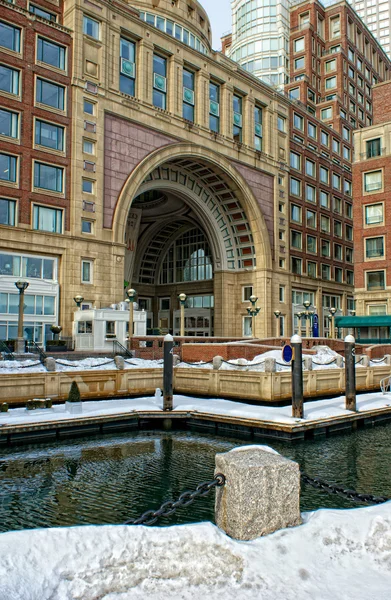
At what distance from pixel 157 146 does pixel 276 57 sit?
55721mm

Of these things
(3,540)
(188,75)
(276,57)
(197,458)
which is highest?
(276,57)

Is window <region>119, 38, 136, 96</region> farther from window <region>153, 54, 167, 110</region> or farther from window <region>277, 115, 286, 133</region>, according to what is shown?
window <region>277, 115, 286, 133</region>

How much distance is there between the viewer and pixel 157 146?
47000 millimetres

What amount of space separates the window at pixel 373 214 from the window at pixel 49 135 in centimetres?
3237

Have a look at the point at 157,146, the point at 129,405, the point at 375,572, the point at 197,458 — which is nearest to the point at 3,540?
the point at 375,572

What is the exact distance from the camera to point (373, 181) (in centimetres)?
5444

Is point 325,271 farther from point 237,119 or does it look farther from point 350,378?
point 350,378

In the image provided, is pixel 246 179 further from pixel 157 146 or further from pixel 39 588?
pixel 39 588

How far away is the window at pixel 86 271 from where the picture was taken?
40.5m

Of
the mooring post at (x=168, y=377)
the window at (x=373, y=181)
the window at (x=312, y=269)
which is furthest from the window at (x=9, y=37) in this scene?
the window at (x=312, y=269)

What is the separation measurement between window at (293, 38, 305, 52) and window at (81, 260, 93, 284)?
64.1 meters

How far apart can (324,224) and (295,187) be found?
831cm

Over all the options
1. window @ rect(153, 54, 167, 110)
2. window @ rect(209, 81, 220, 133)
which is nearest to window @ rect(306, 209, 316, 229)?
window @ rect(209, 81, 220, 133)

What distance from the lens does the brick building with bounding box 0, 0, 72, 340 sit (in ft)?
121
